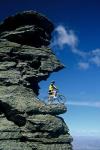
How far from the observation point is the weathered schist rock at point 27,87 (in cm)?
4325

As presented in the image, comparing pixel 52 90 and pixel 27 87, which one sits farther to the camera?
pixel 27 87

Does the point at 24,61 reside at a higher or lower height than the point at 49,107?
higher

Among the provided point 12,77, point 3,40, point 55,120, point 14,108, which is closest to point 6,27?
point 3,40

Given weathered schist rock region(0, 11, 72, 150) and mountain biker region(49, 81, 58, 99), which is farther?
mountain biker region(49, 81, 58, 99)

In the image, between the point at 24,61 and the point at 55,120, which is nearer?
the point at 55,120

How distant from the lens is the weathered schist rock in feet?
142

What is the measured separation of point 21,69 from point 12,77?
8.42 ft

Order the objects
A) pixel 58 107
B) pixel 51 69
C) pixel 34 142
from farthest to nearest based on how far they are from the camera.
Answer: pixel 51 69, pixel 58 107, pixel 34 142

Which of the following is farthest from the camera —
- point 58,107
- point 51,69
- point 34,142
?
point 51,69

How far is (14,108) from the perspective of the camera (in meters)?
43.9

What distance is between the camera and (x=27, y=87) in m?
47.9

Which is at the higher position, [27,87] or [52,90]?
[27,87]

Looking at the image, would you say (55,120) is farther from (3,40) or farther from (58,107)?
(3,40)

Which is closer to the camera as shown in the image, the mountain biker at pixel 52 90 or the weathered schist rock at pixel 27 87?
the weathered schist rock at pixel 27 87
